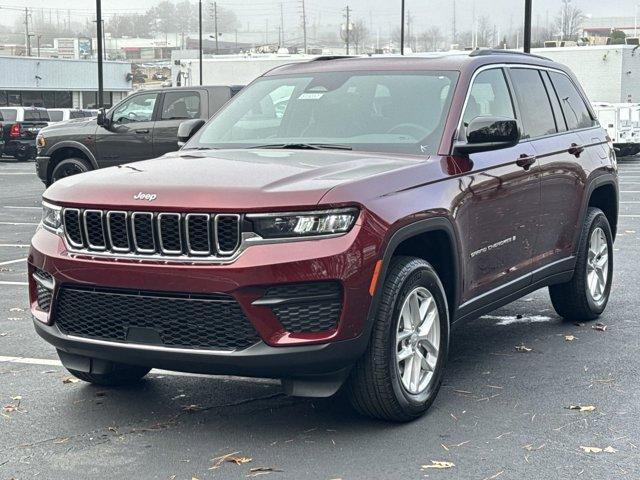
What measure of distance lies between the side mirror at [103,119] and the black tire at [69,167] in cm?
87

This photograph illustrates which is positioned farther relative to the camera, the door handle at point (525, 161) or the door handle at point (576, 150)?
the door handle at point (576, 150)

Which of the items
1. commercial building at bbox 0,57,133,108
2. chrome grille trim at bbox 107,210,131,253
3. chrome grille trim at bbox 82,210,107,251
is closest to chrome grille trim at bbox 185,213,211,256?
chrome grille trim at bbox 107,210,131,253

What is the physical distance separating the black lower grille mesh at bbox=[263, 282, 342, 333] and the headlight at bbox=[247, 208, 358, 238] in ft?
0.77

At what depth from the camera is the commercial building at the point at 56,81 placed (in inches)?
2813

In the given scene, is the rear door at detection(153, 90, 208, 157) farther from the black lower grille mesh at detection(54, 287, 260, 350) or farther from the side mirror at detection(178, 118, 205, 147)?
the black lower grille mesh at detection(54, 287, 260, 350)

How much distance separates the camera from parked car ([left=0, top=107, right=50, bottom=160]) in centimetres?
3444

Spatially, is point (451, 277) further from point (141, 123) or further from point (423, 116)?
point (141, 123)

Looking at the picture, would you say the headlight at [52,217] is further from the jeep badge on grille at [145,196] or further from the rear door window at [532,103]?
the rear door window at [532,103]

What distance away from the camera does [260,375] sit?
16.2 feet

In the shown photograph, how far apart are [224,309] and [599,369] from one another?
9.19 feet

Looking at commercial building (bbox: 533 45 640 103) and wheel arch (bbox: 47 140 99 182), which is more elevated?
commercial building (bbox: 533 45 640 103)

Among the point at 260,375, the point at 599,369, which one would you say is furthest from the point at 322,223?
the point at 599,369

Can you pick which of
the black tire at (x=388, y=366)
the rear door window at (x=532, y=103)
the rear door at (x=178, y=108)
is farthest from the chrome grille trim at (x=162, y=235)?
the rear door at (x=178, y=108)

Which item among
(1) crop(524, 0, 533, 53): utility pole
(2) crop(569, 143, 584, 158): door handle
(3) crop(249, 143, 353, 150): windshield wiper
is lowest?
(2) crop(569, 143, 584, 158): door handle
